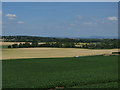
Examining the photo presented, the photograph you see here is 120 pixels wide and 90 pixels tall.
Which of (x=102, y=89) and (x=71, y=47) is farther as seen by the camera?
(x=71, y=47)

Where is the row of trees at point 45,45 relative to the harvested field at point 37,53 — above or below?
above

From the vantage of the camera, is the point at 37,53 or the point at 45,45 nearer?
the point at 37,53

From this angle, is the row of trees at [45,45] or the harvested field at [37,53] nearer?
the harvested field at [37,53]

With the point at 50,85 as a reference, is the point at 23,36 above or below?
above

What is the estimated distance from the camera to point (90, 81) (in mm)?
12789

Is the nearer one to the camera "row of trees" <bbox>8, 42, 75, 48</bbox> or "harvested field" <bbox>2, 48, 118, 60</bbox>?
"harvested field" <bbox>2, 48, 118, 60</bbox>

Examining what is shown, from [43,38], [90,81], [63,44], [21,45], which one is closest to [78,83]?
[90,81]

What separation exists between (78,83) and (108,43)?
4120 cm

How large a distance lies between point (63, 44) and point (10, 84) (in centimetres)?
3791

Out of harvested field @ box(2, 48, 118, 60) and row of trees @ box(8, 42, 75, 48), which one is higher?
row of trees @ box(8, 42, 75, 48)

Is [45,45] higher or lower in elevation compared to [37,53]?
higher

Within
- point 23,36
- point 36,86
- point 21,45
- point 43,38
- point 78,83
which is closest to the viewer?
point 36,86

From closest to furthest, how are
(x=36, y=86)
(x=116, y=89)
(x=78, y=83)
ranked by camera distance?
(x=116, y=89)
(x=36, y=86)
(x=78, y=83)

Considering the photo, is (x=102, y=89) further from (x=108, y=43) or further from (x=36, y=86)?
(x=108, y=43)
